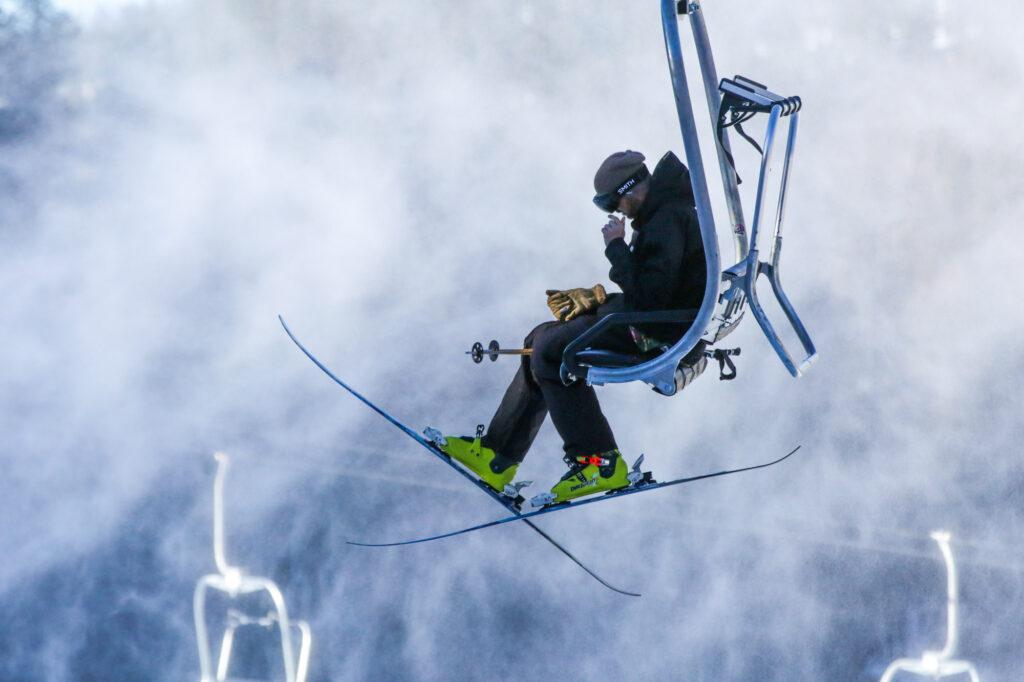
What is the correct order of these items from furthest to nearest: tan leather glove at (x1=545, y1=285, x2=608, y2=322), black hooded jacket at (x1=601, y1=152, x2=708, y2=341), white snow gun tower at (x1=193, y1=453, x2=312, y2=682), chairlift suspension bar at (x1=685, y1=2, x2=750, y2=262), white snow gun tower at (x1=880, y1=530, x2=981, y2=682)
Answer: white snow gun tower at (x1=193, y1=453, x2=312, y2=682)
white snow gun tower at (x1=880, y1=530, x2=981, y2=682)
tan leather glove at (x1=545, y1=285, x2=608, y2=322)
black hooded jacket at (x1=601, y1=152, x2=708, y2=341)
chairlift suspension bar at (x1=685, y1=2, x2=750, y2=262)

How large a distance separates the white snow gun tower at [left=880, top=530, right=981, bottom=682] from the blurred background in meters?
0.31

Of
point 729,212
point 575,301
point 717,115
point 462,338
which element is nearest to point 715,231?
point 729,212

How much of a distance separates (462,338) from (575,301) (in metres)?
7.24

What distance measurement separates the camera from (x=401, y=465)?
13789 millimetres

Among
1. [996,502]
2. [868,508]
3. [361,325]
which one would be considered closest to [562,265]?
[361,325]

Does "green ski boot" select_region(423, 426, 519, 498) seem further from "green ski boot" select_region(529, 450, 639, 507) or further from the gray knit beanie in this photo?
the gray knit beanie

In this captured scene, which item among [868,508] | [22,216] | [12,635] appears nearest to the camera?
[22,216]

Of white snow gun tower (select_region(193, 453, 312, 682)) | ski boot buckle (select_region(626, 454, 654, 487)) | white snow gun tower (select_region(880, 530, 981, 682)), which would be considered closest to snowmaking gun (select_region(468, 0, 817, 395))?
ski boot buckle (select_region(626, 454, 654, 487))

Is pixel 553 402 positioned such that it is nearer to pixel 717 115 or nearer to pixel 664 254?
pixel 664 254

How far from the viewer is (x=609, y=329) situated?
546 cm

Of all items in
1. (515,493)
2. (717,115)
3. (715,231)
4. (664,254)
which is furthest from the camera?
(515,493)

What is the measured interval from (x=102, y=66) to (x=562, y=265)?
474 cm

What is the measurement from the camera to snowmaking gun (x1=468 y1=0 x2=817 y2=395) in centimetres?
461

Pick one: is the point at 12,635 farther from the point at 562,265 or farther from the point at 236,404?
the point at 562,265
